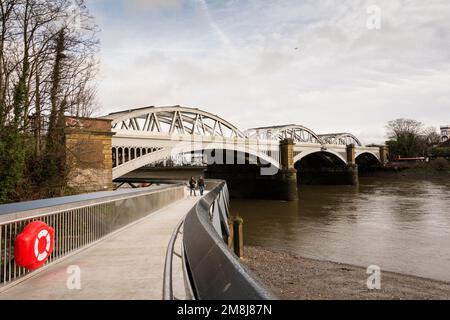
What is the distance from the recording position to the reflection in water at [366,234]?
13039 millimetres

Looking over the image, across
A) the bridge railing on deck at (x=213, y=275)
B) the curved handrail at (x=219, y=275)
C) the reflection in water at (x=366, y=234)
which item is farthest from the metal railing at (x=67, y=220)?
the reflection in water at (x=366, y=234)

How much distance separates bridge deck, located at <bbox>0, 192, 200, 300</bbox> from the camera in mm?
4145

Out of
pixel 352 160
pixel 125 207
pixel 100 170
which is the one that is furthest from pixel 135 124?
pixel 352 160

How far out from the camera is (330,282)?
10.3 metres

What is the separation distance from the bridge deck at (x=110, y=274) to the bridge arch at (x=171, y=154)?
13.8 meters

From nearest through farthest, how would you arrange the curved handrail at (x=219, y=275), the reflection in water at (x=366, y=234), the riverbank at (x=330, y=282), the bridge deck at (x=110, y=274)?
the curved handrail at (x=219, y=275) → the bridge deck at (x=110, y=274) → the riverbank at (x=330, y=282) → the reflection in water at (x=366, y=234)

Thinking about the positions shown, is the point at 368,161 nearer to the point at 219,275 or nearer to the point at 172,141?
the point at 172,141

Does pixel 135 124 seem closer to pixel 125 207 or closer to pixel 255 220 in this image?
pixel 255 220

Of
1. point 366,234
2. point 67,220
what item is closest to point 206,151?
point 366,234

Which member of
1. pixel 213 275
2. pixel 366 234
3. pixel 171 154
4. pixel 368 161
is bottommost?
pixel 366 234

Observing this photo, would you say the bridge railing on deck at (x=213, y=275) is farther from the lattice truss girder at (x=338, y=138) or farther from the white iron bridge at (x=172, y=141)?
the lattice truss girder at (x=338, y=138)

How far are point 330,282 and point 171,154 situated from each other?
58.7ft
